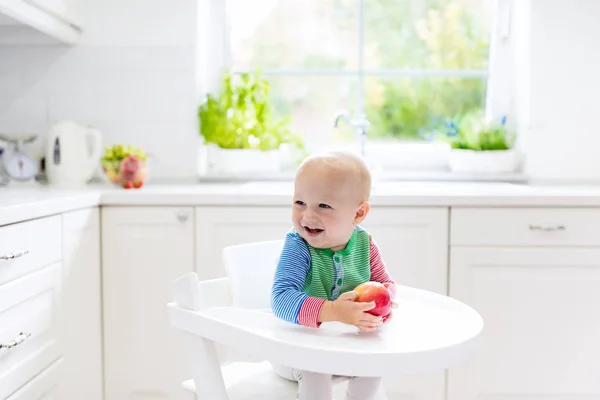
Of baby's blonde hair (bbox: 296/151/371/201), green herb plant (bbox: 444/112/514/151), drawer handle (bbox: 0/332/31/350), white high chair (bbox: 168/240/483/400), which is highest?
green herb plant (bbox: 444/112/514/151)

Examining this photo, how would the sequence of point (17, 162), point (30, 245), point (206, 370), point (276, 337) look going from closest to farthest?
point (276, 337) < point (206, 370) < point (30, 245) < point (17, 162)

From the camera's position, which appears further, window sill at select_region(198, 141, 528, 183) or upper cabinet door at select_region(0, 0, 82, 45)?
window sill at select_region(198, 141, 528, 183)

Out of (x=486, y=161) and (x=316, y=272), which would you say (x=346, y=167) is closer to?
(x=316, y=272)

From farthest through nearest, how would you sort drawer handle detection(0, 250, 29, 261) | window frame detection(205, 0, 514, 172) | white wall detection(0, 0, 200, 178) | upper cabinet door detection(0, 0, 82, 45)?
window frame detection(205, 0, 514, 172), white wall detection(0, 0, 200, 178), upper cabinet door detection(0, 0, 82, 45), drawer handle detection(0, 250, 29, 261)

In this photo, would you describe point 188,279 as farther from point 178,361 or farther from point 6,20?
point 6,20

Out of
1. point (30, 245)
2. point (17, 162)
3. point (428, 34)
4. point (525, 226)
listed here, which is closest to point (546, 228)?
point (525, 226)

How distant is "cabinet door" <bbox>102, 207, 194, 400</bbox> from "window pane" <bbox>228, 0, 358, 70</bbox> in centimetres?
105

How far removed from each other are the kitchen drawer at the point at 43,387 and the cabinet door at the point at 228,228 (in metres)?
0.55

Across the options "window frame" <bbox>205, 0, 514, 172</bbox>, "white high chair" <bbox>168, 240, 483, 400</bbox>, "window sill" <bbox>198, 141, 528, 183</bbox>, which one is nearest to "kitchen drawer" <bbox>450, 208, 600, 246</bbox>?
"window sill" <bbox>198, 141, 528, 183</bbox>

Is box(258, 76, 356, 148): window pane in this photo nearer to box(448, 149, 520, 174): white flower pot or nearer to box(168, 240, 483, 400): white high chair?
box(448, 149, 520, 174): white flower pot

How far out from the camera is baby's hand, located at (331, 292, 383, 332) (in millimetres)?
1143

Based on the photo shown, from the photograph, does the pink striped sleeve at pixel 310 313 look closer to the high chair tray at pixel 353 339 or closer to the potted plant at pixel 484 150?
the high chair tray at pixel 353 339

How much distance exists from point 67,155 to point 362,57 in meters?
1.29

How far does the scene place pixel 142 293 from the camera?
7.59 feet
